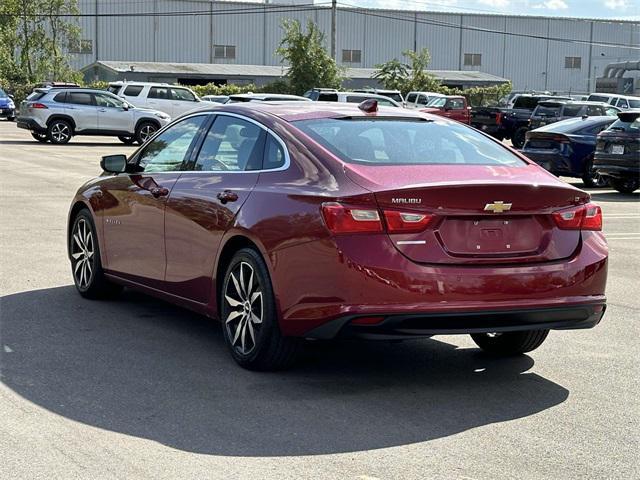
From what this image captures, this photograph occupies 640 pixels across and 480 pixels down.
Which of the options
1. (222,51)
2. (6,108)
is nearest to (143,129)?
(6,108)

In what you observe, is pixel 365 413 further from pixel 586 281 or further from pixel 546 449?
pixel 586 281

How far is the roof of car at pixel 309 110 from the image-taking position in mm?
6793

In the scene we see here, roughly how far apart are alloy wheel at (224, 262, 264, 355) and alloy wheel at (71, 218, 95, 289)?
7.77 feet

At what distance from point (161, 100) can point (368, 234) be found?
33235mm

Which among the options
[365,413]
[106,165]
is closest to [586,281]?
[365,413]

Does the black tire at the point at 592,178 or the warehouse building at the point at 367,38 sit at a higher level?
the warehouse building at the point at 367,38

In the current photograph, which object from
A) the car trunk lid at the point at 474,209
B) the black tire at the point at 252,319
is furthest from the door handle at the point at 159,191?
the car trunk lid at the point at 474,209

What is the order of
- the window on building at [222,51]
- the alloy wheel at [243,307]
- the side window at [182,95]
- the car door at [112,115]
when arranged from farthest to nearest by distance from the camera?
the window on building at [222,51] → the side window at [182,95] → the car door at [112,115] → the alloy wheel at [243,307]

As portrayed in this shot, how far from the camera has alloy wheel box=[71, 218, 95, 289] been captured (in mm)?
8578

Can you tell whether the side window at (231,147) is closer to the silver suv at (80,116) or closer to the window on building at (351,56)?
the silver suv at (80,116)

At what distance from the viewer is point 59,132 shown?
33219mm

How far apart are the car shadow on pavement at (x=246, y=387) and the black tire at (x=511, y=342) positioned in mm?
89

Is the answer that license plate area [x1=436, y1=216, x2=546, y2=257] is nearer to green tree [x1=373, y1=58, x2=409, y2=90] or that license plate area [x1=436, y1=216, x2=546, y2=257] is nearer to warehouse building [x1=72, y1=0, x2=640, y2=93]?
green tree [x1=373, y1=58, x2=409, y2=90]

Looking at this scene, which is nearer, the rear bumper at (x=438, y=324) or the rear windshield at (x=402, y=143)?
the rear bumper at (x=438, y=324)
